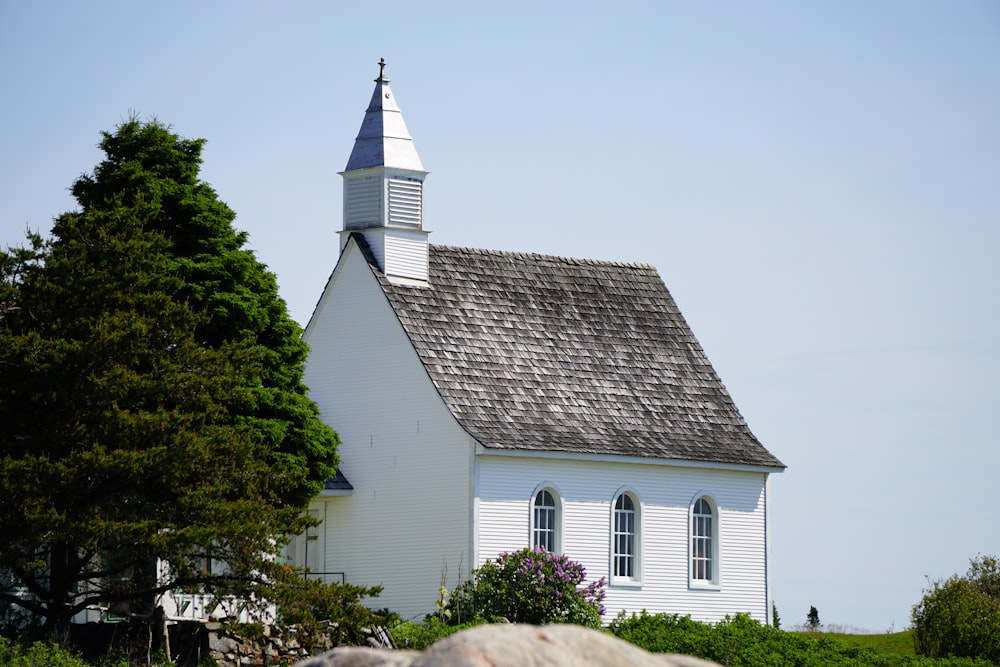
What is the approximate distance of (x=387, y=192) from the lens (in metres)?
37.8

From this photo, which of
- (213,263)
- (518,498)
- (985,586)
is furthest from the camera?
(985,586)

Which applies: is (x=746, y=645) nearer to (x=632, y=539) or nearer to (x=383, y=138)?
(x=632, y=539)

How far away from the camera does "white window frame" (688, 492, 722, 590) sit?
38656 mm

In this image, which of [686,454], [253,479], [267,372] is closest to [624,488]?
[686,454]

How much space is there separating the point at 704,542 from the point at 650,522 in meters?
2.14

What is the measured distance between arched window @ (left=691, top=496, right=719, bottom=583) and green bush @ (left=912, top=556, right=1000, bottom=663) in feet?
16.5

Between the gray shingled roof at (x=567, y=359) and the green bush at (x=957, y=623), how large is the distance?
5.20 metres

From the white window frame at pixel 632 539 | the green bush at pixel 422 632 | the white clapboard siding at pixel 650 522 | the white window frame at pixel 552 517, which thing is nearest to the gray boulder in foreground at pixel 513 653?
the green bush at pixel 422 632

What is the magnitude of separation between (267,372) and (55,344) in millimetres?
7003

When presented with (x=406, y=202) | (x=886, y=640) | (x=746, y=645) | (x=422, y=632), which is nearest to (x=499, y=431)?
(x=422, y=632)

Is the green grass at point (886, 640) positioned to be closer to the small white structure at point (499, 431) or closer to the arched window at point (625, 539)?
the small white structure at point (499, 431)

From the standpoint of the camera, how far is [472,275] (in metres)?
38.9

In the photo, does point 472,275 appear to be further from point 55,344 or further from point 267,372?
point 55,344

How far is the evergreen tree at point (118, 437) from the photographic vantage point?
78.8ft
